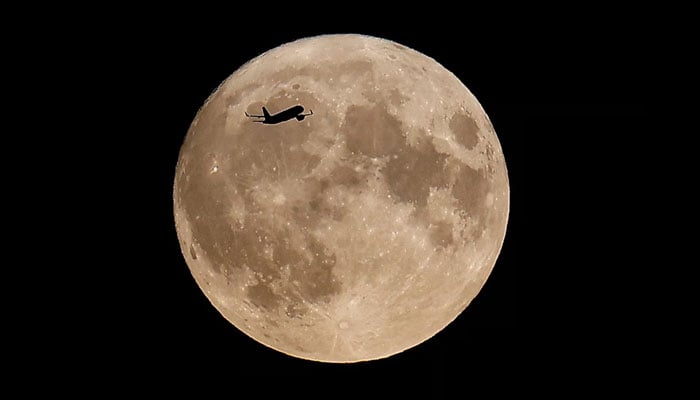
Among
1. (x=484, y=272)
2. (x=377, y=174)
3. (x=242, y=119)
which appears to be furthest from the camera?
(x=484, y=272)

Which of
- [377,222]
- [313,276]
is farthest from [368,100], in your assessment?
[313,276]

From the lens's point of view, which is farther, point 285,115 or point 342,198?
point 285,115

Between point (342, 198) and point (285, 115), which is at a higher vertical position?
point (285, 115)

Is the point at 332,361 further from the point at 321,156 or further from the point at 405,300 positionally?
the point at 321,156

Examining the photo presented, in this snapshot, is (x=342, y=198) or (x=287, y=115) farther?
(x=287, y=115)

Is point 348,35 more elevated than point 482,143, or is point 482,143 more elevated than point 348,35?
point 348,35

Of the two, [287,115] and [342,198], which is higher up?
[287,115]

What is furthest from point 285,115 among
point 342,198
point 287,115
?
point 342,198

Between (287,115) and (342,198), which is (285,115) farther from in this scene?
(342,198)
